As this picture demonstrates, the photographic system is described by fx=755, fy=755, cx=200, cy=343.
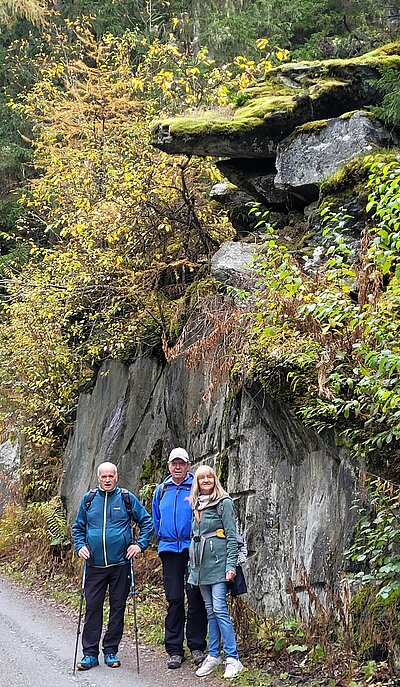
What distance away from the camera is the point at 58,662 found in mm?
7562

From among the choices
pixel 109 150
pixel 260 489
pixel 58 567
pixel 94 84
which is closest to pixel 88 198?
pixel 109 150

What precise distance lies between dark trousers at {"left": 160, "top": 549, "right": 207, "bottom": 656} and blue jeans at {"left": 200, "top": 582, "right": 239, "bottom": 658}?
25cm

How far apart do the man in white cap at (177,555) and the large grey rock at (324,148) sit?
15.0 feet

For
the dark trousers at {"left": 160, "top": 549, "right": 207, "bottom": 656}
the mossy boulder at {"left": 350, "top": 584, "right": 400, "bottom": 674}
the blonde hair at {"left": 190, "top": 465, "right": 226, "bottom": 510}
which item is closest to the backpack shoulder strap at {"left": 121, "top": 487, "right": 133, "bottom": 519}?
the dark trousers at {"left": 160, "top": 549, "right": 207, "bottom": 656}

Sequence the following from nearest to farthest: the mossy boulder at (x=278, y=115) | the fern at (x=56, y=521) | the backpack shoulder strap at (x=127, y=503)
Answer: the backpack shoulder strap at (x=127, y=503) → the mossy boulder at (x=278, y=115) → the fern at (x=56, y=521)

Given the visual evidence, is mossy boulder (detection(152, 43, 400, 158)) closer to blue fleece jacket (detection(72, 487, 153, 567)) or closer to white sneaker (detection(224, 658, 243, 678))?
blue fleece jacket (detection(72, 487, 153, 567))

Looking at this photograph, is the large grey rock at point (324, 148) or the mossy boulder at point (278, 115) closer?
the large grey rock at point (324, 148)

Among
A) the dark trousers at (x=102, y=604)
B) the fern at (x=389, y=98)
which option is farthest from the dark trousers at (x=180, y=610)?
the fern at (x=389, y=98)

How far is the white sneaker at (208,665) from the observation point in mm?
6836

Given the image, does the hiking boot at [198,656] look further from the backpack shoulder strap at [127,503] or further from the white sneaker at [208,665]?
the backpack shoulder strap at [127,503]

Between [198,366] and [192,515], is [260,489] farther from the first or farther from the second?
[198,366]

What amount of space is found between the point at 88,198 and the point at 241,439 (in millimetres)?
7299

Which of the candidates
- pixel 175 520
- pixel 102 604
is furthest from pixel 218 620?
pixel 102 604

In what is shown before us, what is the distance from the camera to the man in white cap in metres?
7.43
